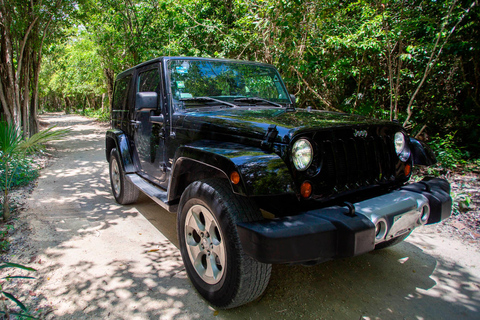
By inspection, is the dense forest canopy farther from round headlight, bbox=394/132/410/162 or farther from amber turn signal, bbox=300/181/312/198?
amber turn signal, bbox=300/181/312/198

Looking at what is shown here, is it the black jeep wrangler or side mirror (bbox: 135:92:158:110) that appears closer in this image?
the black jeep wrangler

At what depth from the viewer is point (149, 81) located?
3.85 meters

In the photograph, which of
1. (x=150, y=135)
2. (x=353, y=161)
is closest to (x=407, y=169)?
(x=353, y=161)

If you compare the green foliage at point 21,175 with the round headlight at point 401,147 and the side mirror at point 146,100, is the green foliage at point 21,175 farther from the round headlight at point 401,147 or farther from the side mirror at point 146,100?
the round headlight at point 401,147

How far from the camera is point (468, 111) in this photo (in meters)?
7.03

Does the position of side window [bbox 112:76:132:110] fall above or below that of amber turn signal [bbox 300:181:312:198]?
above

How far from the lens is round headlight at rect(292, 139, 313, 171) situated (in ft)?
7.33

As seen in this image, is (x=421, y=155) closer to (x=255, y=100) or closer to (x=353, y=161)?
(x=353, y=161)

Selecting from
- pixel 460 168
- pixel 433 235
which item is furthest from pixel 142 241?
pixel 460 168

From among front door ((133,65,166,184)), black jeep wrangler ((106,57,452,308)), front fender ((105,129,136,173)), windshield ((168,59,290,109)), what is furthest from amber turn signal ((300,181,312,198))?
front fender ((105,129,136,173))

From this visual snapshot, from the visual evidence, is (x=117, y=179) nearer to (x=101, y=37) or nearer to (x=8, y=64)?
(x=8, y=64)

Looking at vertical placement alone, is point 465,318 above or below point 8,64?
below

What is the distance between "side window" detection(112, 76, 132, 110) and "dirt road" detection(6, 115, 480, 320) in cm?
170

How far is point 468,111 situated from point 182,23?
8216 mm
